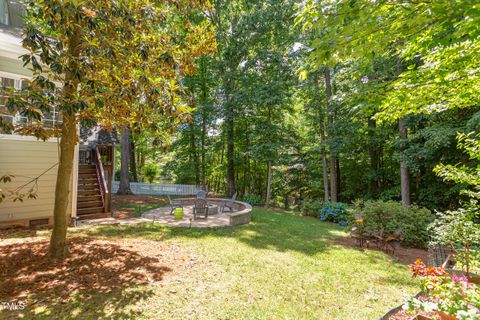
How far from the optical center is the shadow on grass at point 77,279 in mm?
3109

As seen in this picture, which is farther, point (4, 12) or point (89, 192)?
point (4, 12)

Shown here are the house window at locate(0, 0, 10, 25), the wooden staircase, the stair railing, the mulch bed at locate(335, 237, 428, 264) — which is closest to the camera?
the mulch bed at locate(335, 237, 428, 264)

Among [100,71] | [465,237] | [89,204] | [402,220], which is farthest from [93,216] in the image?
[402,220]

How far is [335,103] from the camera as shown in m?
13.4

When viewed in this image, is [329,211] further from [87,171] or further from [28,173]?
[28,173]

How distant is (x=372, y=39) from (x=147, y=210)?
1032 cm

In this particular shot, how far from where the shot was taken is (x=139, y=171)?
95.1ft

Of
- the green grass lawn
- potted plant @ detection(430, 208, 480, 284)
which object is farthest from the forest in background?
the green grass lawn

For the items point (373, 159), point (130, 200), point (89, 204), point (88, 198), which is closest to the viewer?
point (89, 204)

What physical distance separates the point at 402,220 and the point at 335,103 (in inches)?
287

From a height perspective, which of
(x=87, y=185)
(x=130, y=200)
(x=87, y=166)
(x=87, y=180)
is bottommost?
(x=130, y=200)

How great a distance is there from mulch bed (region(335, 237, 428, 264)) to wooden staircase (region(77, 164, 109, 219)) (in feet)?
26.9

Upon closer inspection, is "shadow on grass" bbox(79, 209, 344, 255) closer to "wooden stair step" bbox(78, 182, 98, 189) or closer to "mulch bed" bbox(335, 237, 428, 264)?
"mulch bed" bbox(335, 237, 428, 264)

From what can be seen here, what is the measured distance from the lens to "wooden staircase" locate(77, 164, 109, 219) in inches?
331
